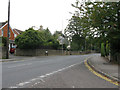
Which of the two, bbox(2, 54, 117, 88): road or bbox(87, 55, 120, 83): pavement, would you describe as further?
bbox(87, 55, 120, 83): pavement

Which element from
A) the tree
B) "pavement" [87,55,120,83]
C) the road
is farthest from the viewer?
the tree

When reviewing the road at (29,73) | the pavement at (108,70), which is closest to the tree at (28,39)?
the road at (29,73)

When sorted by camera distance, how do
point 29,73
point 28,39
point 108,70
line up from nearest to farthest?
point 29,73
point 108,70
point 28,39

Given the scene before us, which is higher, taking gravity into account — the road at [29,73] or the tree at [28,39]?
the tree at [28,39]

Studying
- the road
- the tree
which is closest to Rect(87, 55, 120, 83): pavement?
the road

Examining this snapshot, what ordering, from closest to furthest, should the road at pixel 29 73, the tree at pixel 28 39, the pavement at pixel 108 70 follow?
the road at pixel 29 73 < the pavement at pixel 108 70 < the tree at pixel 28 39

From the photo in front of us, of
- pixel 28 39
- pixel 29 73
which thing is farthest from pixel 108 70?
pixel 28 39

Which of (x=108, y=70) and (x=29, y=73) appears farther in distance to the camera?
(x=108, y=70)

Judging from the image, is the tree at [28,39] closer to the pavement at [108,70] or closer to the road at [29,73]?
the road at [29,73]

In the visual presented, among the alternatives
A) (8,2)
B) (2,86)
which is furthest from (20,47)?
(2,86)

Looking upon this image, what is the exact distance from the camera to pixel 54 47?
46312mm

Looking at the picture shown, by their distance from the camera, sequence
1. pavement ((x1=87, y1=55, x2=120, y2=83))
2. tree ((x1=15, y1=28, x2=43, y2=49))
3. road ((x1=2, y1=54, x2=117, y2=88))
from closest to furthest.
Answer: road ((x1=2, y1=54, x2=117, y2=88)) → pavement ((x1=87, y1=55, x2=120, y2=83)) → tree ((x1=15, y1=28, x2=43, y2=49))

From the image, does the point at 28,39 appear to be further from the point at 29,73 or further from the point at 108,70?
the point at 108,70

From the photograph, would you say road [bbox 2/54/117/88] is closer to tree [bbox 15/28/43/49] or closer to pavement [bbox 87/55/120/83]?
pavement [bbox 87/55/120/83]
